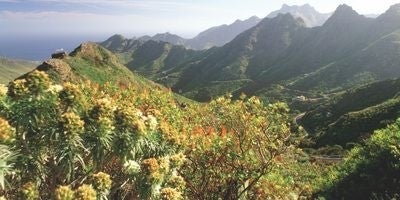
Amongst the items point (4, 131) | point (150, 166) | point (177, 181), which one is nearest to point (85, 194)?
point (4, 131)

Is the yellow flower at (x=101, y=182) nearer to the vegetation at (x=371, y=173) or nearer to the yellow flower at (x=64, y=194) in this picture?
the yellow flower at (x=64, y=194)

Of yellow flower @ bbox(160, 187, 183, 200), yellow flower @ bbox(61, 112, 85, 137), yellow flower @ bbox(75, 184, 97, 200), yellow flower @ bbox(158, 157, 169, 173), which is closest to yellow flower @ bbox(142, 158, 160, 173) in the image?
yellow flower @ bbox(158, 157, 169, 173)

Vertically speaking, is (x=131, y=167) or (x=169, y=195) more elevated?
(x=131, y=167)

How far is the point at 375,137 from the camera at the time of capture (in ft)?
91.8

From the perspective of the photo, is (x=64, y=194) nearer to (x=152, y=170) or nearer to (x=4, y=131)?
(x=4, y=131)

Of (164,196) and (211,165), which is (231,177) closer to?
(211,165)

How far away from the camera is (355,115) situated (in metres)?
92.2

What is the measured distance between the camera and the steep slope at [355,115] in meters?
82.9

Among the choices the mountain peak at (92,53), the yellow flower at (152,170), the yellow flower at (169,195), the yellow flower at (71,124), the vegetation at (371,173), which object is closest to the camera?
the yellow flower at (71,124)

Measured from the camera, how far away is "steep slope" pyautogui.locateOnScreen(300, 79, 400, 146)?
82.9 m

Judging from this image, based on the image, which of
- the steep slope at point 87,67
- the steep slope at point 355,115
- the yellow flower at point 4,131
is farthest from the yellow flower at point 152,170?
the steep slope at point 355,115

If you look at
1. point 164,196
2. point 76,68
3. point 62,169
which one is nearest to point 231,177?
point 164,196

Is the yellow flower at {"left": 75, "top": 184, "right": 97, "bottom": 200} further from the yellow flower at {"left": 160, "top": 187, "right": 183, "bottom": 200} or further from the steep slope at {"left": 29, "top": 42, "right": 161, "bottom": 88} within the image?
the steep slope at {"left": 29, "top": 42, "right": 161, "bottom": 88}

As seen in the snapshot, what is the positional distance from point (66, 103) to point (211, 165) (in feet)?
31.5
